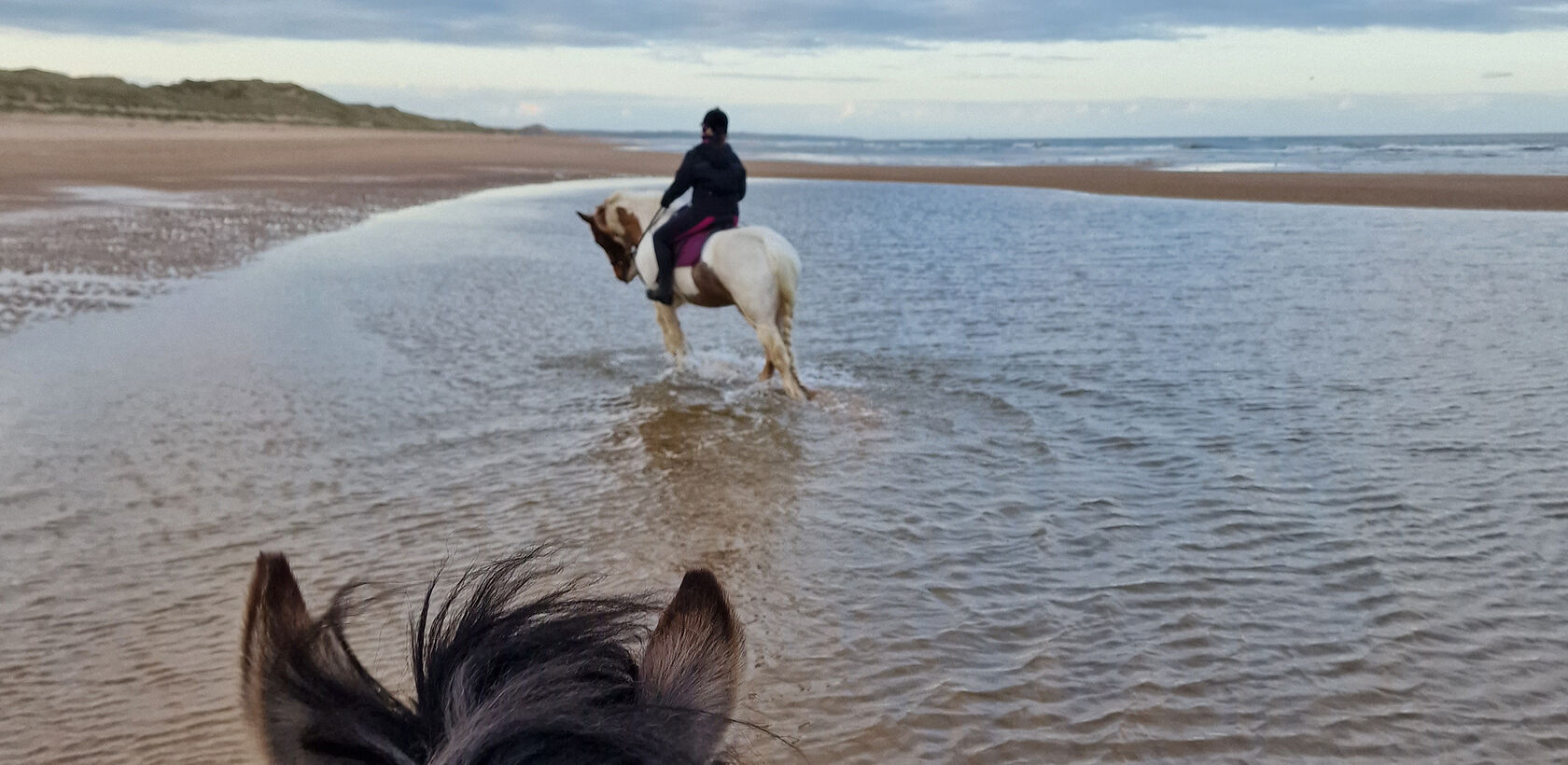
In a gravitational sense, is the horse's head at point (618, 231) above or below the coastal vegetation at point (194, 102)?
below

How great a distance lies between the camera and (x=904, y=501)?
5.27 m

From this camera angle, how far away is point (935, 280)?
488 inches

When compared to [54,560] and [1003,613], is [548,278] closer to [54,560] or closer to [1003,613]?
[54,560]

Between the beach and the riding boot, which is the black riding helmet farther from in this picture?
the beach

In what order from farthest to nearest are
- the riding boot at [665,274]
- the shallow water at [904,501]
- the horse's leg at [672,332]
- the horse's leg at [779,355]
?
the horse's leg at [672,332], the riding boot at [665,274], the horse's leg at [779,355], the shallow water at [904,501]

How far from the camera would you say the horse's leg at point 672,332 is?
8398mm

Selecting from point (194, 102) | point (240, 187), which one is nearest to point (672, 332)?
point (240, 187)

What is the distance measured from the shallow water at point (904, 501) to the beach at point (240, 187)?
272 cm

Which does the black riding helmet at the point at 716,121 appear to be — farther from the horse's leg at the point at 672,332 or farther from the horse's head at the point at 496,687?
the horse's head at the point at 496,687

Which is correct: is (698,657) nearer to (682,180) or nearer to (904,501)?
(904,501)

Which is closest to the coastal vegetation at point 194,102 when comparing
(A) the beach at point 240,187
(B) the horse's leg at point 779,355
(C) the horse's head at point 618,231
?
(A) the beach at point 240,187

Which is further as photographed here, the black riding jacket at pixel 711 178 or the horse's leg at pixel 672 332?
the horse's leg at pixel 672 332

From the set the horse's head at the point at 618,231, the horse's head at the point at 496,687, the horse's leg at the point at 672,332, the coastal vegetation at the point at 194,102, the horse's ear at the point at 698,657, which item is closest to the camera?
the horse's head at the point at 496,687

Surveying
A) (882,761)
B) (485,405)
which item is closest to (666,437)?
(485,405)
